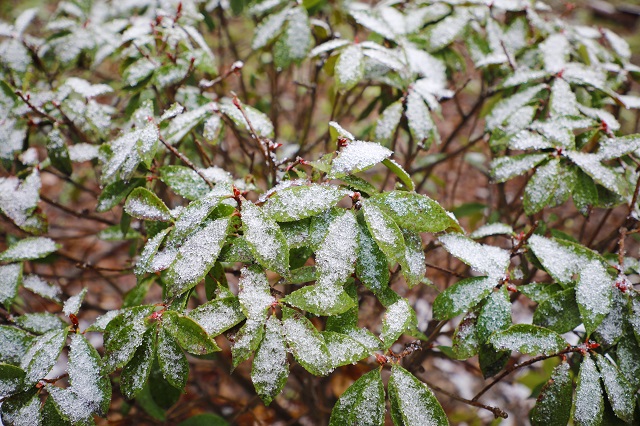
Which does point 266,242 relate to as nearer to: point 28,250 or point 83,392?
point 83,392

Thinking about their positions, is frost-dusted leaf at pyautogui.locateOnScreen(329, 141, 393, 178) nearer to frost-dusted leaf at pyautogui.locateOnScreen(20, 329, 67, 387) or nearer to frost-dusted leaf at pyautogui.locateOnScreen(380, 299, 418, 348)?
frost-dusted leaf at pyautogui.locateOnScreen(380, 299, 418, 348)

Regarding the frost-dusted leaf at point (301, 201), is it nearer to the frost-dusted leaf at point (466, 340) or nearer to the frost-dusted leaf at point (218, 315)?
the frost-dusted leaf at point (218, 315)

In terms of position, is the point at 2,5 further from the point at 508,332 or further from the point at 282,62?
the point at 508,332

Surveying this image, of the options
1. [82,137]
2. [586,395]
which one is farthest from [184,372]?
[82,137]

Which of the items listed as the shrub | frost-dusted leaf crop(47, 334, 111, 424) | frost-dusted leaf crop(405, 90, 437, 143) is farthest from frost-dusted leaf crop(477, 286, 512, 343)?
frost-dusted leaf crop(47, 334, 111, 424)

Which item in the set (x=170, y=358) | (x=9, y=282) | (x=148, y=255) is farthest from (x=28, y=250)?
(x=170, y=358)

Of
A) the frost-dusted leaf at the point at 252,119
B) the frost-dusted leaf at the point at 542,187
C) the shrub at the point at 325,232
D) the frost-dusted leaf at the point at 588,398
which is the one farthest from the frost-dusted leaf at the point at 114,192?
the frost-dusted leaf at the point at 588,398

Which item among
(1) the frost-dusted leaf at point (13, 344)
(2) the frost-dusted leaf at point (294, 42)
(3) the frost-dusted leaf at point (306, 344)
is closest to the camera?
(3) the frost-dusted leaf at point (306, 344)
